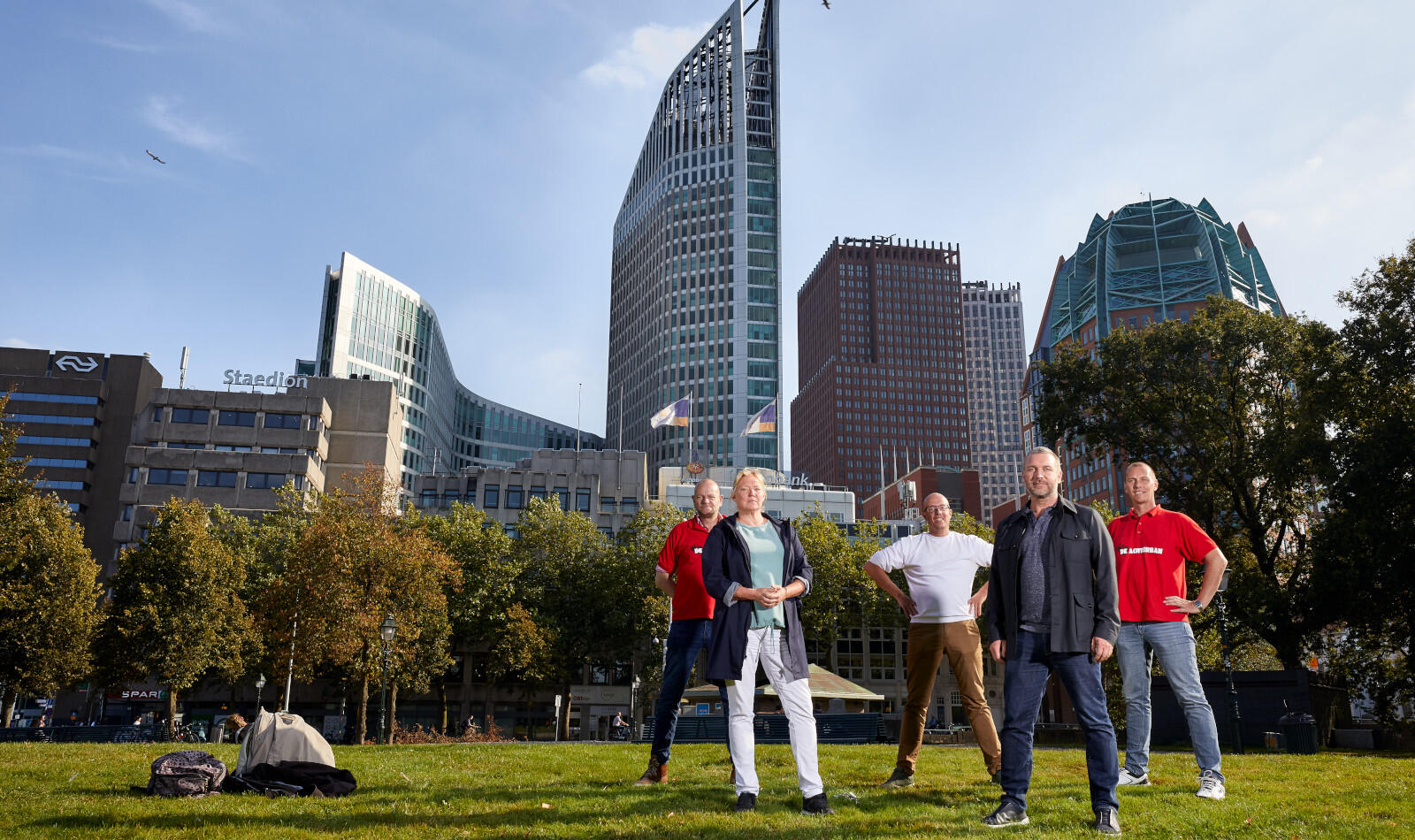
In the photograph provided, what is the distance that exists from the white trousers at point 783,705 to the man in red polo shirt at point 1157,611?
3432 millimetres

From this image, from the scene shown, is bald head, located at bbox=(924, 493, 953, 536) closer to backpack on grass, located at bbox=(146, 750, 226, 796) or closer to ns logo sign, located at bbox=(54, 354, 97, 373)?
backpack on grass, located at bbox=(146, 750, 226, 796)

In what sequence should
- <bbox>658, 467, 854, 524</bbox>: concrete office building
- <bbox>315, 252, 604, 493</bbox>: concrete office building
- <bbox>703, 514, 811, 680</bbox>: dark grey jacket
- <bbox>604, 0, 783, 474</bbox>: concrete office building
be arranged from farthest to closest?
1. <bbox>604, 0, 783, 474</bbox>: concrete office building
2. <bbox>315, 252, 604, 493</bbox>: concrete office building
3. <bbox>658, 467, 854, 524</bbox>: concrete office building
4. <bbox>703, 514, 811, 680</bbox>: dark grey jacket

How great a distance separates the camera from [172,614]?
4281cm

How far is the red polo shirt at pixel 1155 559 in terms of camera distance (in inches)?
367

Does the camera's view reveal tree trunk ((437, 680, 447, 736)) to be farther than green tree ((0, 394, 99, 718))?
Yes

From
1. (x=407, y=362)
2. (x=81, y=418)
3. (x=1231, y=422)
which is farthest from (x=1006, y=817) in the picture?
(x=407, y=362)

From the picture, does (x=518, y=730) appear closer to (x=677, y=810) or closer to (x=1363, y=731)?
(x=1363, y=731)

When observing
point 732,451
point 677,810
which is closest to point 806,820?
point 677,810

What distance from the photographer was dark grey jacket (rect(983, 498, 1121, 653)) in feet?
24.2

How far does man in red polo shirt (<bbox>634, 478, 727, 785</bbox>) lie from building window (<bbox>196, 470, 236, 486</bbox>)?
256 ft

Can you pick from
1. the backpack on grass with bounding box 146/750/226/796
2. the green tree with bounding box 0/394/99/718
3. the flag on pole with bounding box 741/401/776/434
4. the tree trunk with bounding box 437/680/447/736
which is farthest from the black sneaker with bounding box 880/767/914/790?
the flag on pole with bounding box 741/401/776/434

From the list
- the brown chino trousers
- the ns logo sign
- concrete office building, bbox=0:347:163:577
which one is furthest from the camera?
the ns logo sign

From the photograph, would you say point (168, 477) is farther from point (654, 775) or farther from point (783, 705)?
point (783, 705)

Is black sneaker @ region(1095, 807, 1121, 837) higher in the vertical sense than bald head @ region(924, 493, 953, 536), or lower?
lower
